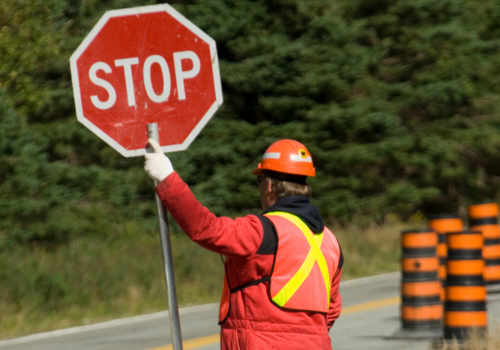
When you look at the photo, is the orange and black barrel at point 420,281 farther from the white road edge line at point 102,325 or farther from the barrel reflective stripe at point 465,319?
the white road edge line at point 102,325

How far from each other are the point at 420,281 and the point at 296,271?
5.62 meters

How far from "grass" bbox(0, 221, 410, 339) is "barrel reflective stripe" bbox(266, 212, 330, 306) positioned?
28.3ft

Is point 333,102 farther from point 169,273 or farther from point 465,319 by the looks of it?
point 169,273

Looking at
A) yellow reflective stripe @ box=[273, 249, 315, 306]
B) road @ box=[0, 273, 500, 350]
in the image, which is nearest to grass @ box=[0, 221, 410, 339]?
road @ box=[0, 273, 500, 350]

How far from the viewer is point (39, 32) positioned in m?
23.8

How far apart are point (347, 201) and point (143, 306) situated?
1756cm

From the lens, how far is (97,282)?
552 inches

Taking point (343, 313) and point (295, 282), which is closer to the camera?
point (295, 282)

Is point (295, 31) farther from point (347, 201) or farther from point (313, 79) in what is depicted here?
point (347, 201)

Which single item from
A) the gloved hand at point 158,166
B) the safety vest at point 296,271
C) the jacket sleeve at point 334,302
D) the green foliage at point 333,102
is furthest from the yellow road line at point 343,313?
the green foliage at point 333,102

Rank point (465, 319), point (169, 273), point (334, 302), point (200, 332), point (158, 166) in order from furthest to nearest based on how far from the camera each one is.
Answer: point (200, 332) → point (465, 319) → point (334, 302) → point (169, 273) → point (158, 166)

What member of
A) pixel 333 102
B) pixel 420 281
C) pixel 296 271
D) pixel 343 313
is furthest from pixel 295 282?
pixel 333 102

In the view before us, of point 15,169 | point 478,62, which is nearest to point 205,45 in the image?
point 15,169

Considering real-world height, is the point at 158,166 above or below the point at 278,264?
above
